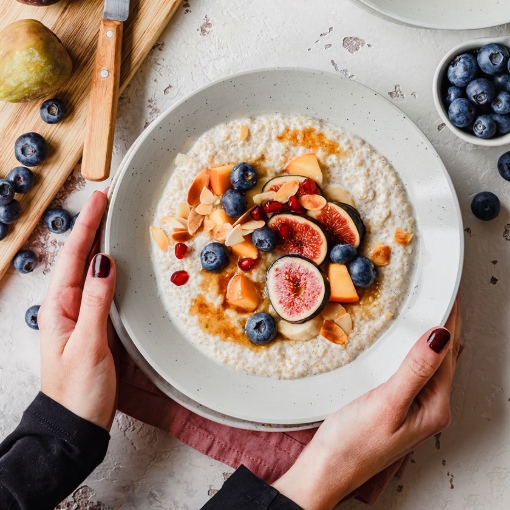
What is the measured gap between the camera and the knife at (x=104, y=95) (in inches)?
90.0

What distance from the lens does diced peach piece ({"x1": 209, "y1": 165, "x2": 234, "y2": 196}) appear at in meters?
2.22

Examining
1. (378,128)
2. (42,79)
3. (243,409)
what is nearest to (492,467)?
(243,409)

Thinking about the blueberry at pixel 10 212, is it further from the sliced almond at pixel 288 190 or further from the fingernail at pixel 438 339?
the fingernail at pixel 438 339

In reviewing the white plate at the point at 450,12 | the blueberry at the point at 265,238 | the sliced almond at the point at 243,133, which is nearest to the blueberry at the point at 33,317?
the blueberry at the point at 265,238

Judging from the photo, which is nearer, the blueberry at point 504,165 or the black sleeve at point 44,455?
the black sleeve at point 44,455

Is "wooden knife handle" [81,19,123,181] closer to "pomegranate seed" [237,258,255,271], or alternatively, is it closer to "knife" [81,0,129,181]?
"knife" [81,0,129,181]

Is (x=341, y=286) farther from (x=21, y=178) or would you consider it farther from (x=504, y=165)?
(x=21, y=178)

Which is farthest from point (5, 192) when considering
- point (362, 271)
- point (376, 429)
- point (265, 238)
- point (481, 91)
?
point (481, 91)

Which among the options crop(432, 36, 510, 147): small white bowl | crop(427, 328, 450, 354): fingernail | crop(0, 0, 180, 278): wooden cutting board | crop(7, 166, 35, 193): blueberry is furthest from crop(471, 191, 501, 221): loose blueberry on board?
crop(7, 166, 35, 193): blueberry

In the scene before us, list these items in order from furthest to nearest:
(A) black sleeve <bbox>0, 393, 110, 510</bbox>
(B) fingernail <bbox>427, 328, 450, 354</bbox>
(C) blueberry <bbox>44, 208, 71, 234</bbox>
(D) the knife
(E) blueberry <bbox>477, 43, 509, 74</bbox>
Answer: (C) blueberry <bbox>44, 208, 71, 234</bbox>, (D) the knife, (E) blueberry <bbox>477, 43, 509, 74</bbox>, (A) black sleeve <bbox>0, 393, 110, 510</bbox>, (B) fingernail <bbox>427, 328, 450, 354</bbox>

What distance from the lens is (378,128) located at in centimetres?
227

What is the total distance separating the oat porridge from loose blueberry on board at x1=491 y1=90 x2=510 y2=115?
52cm

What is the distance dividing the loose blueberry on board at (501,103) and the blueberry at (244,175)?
1.11 metres

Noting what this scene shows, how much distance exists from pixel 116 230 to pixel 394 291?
1.27 meters
